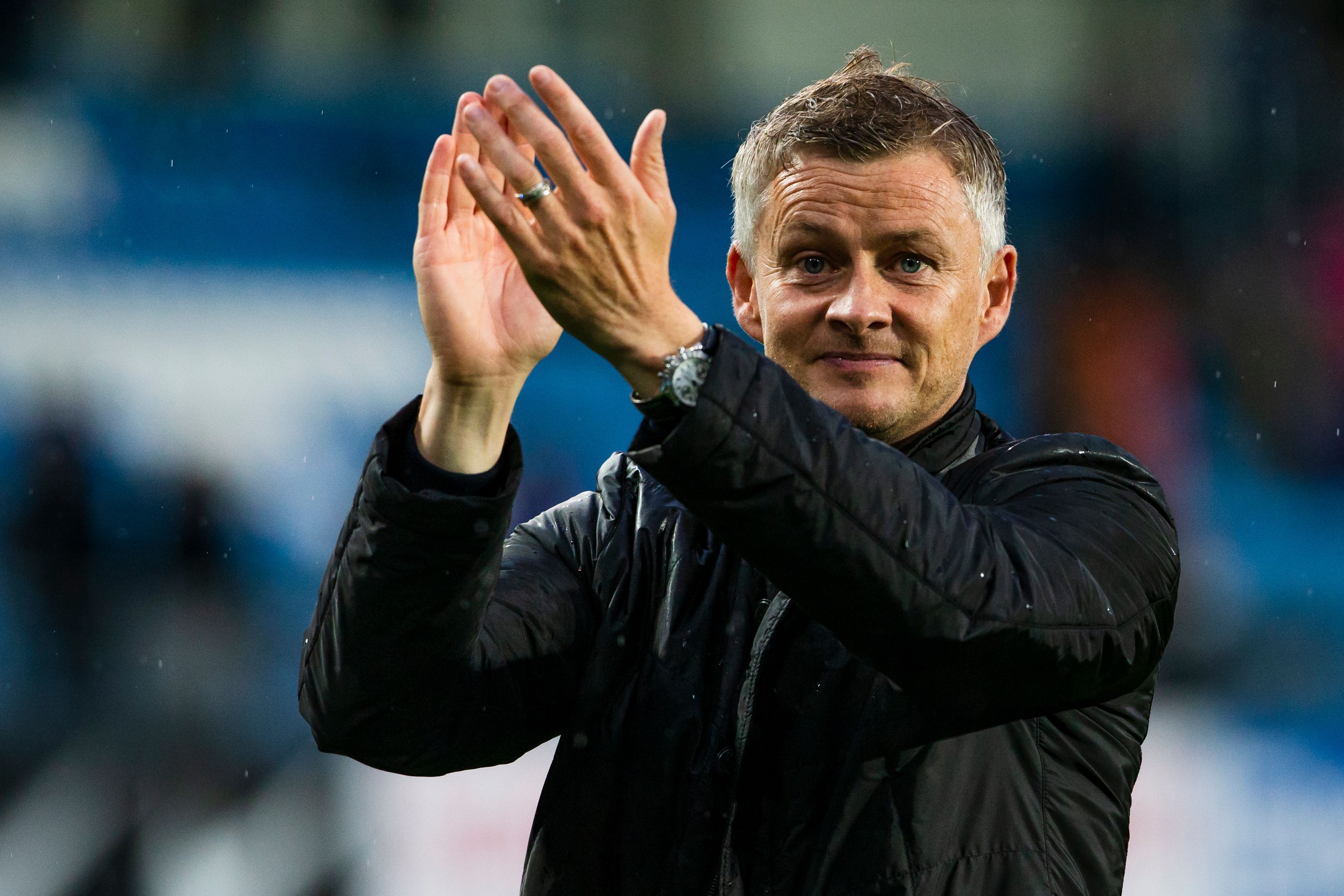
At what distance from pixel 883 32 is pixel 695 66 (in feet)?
2.94

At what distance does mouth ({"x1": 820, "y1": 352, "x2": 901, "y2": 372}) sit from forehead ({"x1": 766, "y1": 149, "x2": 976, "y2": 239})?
7.2 inches

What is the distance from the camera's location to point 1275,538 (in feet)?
17.6

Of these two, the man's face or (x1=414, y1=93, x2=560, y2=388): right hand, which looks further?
the man's face

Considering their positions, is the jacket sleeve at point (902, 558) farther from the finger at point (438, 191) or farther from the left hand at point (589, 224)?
Answer: the finger at point (438, 191)

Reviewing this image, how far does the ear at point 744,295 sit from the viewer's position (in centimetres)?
236

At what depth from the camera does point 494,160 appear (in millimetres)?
1361

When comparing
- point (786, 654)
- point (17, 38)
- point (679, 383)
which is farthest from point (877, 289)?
point (17, 38)

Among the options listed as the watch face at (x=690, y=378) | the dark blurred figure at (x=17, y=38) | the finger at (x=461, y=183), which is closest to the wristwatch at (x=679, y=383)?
the watch face at (x=690, y=378)

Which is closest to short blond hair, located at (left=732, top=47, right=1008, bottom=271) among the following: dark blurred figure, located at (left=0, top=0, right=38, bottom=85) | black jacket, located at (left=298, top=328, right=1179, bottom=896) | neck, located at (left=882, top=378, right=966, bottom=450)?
neck, located at (left=882, top=378, right=966, bottom=450)

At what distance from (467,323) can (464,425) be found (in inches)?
5.0

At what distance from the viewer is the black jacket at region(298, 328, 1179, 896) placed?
1395 millimetres

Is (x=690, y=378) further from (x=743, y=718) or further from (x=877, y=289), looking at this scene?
(x=877, y=289)

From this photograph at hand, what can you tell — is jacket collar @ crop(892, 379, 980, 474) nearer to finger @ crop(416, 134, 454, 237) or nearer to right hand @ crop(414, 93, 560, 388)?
right hand @ crop(414, 93, 560, 388)

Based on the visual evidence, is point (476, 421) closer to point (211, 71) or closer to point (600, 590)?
point (600, 590)
